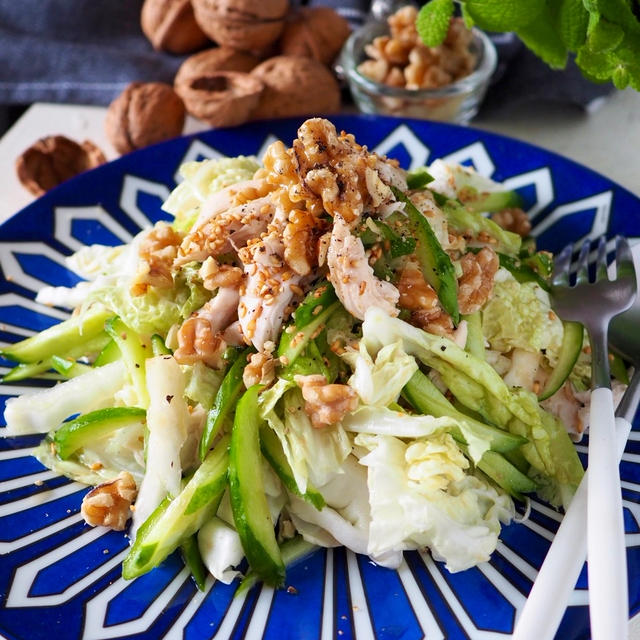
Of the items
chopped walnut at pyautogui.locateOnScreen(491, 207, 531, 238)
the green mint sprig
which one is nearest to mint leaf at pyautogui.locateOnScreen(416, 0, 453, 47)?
the green mint sprig

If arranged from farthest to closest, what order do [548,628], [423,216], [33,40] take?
[33,40]
[423,216]
[548,628]

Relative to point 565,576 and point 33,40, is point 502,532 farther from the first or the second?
point 33,40

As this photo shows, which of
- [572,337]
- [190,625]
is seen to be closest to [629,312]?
[572,337]

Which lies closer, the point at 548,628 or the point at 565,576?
the point at 548,628

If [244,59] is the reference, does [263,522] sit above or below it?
below

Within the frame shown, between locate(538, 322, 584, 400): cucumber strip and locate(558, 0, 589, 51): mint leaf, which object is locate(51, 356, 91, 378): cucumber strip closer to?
locate(538, 322, 584, 400): cucumber strip

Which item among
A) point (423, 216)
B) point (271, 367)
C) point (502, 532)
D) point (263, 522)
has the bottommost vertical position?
point (502, 532)

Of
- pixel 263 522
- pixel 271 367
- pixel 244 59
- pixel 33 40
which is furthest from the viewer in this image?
pixel 33 40
